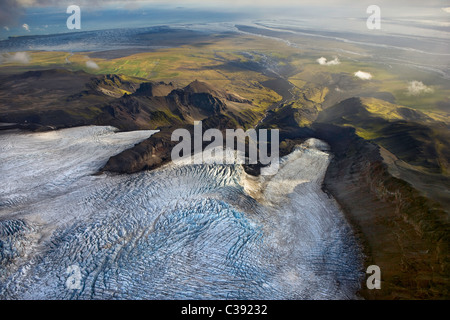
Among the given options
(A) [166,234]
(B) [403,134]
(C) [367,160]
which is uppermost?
(B) [403,134]

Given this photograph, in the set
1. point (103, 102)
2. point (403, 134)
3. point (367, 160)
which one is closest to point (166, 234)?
point (367, 160)

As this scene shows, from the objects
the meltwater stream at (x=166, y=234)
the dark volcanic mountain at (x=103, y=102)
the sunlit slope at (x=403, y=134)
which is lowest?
the meltwater stream at (x=166, y=234)

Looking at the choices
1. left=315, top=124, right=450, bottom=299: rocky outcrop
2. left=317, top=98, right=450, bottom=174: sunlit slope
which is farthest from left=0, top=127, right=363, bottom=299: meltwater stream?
left=317, top=98, right=450, bottom=174: sunlit slope

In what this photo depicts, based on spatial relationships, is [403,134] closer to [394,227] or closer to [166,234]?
[394,227]

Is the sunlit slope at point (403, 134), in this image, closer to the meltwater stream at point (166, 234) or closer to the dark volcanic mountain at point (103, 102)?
the meltwater stream at point (166, 234)

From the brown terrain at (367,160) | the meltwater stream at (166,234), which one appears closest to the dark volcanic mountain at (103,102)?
the brown terrain at (367,160)

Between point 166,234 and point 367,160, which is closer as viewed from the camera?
point 166,234

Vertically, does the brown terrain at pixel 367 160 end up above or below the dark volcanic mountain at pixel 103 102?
below

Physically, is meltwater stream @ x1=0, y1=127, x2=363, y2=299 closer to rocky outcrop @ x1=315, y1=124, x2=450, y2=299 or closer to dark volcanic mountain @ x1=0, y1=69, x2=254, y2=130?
rocky outcrop @ x1=315, y1=124, x2=450, y2=299

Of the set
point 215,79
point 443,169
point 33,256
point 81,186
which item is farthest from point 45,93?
point 443,169
